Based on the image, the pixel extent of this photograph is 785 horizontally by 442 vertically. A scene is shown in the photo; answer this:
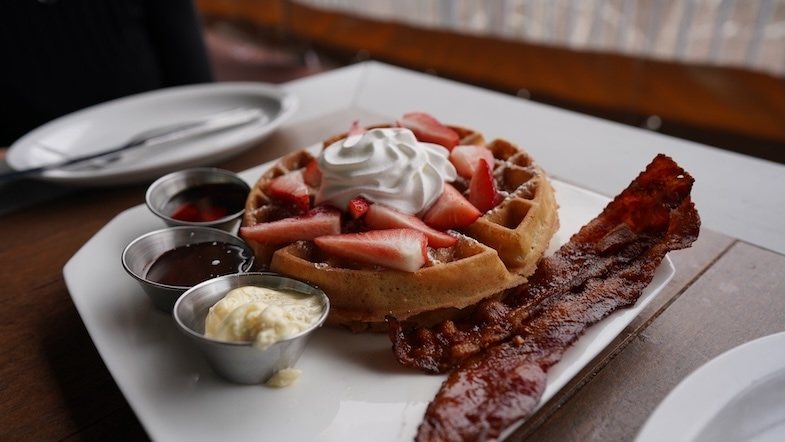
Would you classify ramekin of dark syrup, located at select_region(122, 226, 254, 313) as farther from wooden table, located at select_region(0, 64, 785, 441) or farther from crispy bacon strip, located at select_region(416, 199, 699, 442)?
crispy bacon strip, located at select_region(416, 199, 699, 442)

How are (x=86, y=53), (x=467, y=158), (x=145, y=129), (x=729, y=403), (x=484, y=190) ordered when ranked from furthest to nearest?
1. (x=86, y=53)
2. (x=145, y=129)
3. (x=467, y=158)
4. (x=484, y=190)
5. (x=729, y=403)

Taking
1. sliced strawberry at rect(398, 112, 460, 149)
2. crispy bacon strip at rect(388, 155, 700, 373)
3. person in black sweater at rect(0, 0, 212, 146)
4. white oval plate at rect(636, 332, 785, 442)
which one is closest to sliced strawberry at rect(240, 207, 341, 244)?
crispy bacon strip at rect(388, 155, 700, 373)

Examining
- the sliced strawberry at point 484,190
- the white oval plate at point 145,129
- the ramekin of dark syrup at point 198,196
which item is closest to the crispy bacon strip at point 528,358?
the sliced strawberry at point 484,190

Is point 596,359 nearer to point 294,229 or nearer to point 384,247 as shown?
point 384,247

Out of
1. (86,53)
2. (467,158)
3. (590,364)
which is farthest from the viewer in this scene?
(86,53)

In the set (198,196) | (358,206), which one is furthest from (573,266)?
(198,196)

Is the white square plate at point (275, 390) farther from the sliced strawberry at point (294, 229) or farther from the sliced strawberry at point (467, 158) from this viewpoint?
the sliced strawberry at point (467, 158)

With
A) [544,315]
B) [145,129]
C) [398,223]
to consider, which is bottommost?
[145,129]
